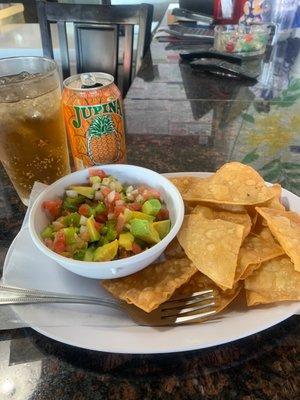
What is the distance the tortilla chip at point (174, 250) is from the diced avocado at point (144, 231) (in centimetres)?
6

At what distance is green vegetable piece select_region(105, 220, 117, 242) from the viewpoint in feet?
2.12

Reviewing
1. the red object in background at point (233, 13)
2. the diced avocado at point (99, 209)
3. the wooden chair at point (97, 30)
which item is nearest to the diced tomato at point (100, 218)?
the diced avocado at point (99, 209)

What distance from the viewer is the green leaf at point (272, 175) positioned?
3.23ft

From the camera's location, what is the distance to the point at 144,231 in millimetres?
635

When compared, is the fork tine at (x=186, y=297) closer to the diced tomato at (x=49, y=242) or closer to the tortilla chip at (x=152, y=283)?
the tortilla chip at (x=152, y=283)

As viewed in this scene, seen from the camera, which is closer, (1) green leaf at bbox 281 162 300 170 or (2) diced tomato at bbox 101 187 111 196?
(2) diced tomato at bbox 101 187 111 196

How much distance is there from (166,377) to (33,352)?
0.21m

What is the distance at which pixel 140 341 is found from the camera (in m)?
0.55

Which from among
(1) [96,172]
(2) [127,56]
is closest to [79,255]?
(1) [96,172]

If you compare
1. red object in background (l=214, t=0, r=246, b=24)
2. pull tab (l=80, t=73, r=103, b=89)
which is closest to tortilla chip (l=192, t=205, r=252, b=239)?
pull tab (l=80, t=73, r=103, b=89)

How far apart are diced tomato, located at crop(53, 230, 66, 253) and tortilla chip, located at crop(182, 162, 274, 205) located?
26 cm

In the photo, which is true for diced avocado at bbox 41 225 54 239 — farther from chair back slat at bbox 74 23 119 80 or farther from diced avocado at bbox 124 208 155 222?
chair back slat at bbox 74 23 119 80

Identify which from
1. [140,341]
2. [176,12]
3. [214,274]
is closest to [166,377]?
[140,341]

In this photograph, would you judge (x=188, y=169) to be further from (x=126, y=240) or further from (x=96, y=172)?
(x=126, y=240)
